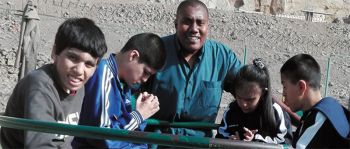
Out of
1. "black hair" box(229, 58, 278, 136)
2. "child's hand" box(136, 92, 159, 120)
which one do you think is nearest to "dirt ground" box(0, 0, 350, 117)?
"black hair" box(229, 58, 278, 136)

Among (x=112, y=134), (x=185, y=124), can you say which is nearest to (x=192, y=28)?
(x=185, y=124)

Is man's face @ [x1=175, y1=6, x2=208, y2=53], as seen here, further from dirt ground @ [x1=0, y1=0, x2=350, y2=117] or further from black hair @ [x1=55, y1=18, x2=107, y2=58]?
dirt ground @ [x1=0, y1=0, x2=350, y2=117]

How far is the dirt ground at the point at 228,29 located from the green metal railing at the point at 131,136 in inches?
730

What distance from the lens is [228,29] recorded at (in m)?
28.4

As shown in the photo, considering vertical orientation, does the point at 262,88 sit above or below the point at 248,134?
above

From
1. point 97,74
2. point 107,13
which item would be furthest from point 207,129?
point 107,13

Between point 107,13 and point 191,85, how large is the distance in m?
24.6

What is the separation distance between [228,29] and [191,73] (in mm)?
23899

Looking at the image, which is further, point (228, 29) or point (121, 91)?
point (228, 29)

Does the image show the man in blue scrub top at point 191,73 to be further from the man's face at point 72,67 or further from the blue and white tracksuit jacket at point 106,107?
the man's face at point 72,67

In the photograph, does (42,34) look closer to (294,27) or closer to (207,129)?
(294,27)

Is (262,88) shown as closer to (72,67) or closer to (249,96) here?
(249,96)

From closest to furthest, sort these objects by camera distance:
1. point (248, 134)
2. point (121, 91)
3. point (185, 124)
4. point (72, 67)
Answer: point (72, 67) → point (121, 91) → point (248, 134) → point (185, 124)

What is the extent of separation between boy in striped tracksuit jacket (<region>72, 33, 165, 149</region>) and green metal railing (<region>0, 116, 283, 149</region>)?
700 millimetres
